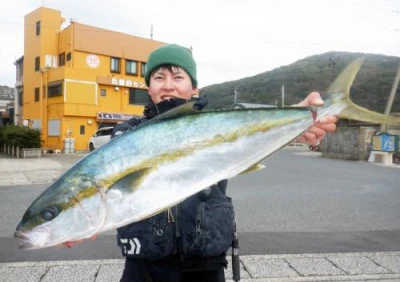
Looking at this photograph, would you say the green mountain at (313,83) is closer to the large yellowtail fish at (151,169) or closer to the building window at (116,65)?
the building window at (116,65)

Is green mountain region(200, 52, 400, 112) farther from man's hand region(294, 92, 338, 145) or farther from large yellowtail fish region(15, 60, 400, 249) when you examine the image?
large yellowtail fish region(15, 60, 400, 249)

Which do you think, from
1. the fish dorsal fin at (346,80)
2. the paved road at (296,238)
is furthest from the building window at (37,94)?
the fish dorsal fin at (346,80)

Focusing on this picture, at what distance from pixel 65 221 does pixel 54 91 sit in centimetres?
Answer: 3236

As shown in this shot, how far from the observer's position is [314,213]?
8.50m

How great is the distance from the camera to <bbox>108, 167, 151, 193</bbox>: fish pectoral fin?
171 cm

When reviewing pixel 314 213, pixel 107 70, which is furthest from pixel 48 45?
pixel 314 213

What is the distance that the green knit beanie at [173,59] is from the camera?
2.46 m

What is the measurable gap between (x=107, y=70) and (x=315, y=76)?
267 feet

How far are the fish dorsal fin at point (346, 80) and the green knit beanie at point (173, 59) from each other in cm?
90

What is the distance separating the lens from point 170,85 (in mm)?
2428

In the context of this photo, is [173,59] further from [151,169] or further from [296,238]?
[296,238]

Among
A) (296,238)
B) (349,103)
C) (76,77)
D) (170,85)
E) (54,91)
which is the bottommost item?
(296,238)

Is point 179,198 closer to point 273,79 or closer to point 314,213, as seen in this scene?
point 314,213

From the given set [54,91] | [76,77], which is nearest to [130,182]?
[76,77]
